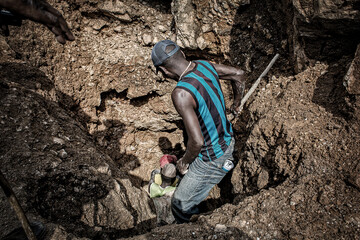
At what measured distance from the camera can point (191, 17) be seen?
11.4ft

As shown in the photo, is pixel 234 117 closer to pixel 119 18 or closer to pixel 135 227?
pixel 135 227

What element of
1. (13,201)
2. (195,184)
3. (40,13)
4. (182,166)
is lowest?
(195,184)

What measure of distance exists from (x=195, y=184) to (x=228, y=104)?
5.62 ft

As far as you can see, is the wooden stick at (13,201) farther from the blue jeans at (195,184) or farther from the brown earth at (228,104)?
the blue jeans at (195,184)

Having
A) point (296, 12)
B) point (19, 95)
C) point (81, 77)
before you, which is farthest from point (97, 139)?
point (296, 12)

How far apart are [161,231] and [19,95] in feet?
6.90

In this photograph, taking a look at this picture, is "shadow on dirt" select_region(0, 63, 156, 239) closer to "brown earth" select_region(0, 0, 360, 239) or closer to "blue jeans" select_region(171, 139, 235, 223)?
"brown earth" select_region(0, 0, 360, 239)

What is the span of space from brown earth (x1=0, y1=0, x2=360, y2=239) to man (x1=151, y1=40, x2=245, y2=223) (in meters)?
0.36

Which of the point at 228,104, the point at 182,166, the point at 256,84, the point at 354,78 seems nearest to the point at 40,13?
the point at 182,166

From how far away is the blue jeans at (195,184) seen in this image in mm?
2484

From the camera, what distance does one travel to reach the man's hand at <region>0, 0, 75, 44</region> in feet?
3.61

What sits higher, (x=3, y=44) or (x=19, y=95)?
(x=3, y=44)

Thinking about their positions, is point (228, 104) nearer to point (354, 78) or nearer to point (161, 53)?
point (161, 53)

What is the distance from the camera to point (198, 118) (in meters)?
2.16
